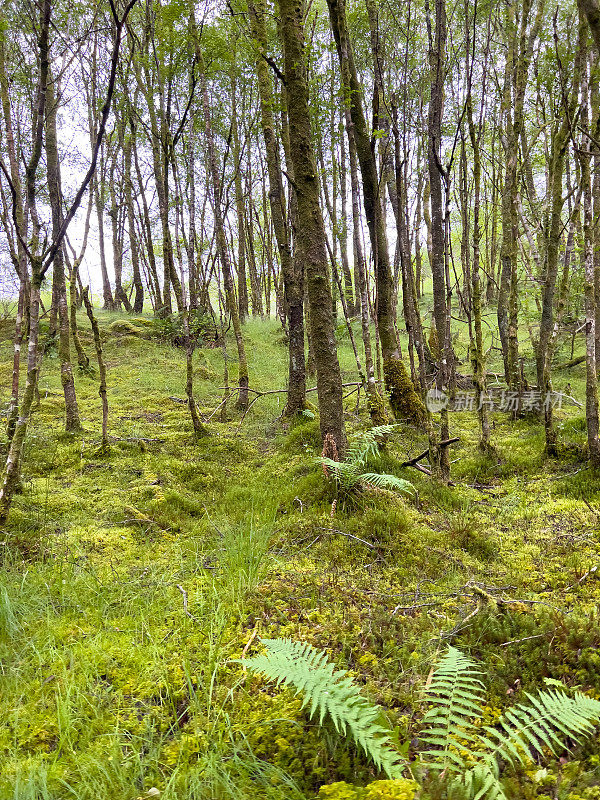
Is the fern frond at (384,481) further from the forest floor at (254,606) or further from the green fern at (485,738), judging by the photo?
the green fern at (485,738)

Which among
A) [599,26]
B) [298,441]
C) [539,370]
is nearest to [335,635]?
[599,26]

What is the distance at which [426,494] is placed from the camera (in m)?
4.46

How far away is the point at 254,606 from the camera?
2.67 metres

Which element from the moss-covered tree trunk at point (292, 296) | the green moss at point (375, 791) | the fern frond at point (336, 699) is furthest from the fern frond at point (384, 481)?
the moss-covered tree trunk at point (292, 296)

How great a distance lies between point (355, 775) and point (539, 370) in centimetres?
697

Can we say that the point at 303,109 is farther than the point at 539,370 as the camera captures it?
No

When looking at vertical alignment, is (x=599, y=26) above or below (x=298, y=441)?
above

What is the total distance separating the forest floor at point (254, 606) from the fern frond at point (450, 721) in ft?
0.37

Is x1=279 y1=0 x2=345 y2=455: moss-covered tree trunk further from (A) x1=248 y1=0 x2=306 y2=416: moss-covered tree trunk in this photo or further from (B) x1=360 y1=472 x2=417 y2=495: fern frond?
(A) x1=248 y1=0 x2=306 y2=416: moss-covered tree trunk

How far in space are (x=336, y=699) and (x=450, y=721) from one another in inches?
20.4

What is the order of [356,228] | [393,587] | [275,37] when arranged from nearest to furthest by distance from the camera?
[393,587] → [356,228] → [275,37]

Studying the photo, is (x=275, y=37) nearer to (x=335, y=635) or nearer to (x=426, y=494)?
(x=426, y=494)

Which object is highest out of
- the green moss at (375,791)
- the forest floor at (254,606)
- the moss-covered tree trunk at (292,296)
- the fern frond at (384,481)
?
the moss-covered tree trunk at (292,296)

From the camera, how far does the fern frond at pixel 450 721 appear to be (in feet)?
5.11
